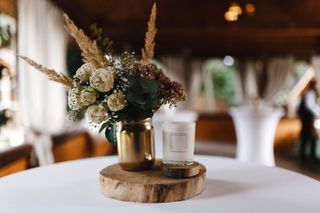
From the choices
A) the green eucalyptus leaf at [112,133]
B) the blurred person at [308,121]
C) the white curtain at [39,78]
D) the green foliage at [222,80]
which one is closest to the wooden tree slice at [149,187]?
the green eucalyptus leaf at [112,133]

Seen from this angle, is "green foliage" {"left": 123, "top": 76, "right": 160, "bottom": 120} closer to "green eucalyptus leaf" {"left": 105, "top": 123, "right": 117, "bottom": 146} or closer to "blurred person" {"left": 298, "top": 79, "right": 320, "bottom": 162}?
"green eucalyptus leaf" {"left": 105, "top": 123, "right": 117, "bottom": 146}

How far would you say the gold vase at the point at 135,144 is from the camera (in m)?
1.56

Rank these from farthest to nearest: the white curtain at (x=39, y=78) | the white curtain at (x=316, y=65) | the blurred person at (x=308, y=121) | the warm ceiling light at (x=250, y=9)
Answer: the white curtain at (x=316, y=65)
the blurred person at (x=308, y=121)
the warm ceiling light at (x=250, y=9)
the white curtain at (x=39, y=78)

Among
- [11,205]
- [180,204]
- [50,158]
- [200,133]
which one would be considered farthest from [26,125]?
[200,133]

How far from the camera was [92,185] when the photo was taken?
1.63 m

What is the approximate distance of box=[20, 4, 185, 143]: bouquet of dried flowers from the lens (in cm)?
145

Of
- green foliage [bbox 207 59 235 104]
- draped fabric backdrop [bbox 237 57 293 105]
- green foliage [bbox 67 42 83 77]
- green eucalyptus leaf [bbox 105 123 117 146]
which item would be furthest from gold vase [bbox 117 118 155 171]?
green foliage [bbox 207 59 235 104]

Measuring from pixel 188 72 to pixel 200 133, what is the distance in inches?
56.8

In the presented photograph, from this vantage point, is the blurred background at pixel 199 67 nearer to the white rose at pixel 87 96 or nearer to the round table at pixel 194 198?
the round table at pixel 194 198

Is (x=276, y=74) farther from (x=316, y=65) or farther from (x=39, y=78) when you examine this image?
(x=39, y=78)

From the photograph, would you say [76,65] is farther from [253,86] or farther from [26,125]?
[253,86]

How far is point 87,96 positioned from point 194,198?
0.59 m

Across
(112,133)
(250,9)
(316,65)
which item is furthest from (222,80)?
(112,133)

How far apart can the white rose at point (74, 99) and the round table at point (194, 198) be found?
Answer: 360 millimetres
